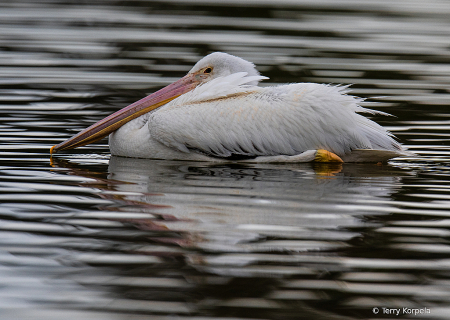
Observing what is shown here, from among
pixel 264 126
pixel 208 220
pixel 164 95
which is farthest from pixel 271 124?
pixel 208 220

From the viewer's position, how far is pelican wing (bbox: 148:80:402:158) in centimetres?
572

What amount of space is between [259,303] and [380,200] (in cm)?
185

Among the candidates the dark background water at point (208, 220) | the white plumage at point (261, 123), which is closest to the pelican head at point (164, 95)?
the dark background water at point (208, 220)

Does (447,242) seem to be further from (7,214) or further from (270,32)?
(270,32)

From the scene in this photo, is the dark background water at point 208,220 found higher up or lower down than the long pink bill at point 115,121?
lower down

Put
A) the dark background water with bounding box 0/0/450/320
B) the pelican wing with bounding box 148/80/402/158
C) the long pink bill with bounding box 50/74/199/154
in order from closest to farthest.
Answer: the dark background water with bounding box 0/0/450/320 < the pelican wing with bounding box 148/80/402/158 < the long pink bill with bounding box 50/74/199/154

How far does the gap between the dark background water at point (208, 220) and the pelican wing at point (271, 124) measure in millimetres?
176

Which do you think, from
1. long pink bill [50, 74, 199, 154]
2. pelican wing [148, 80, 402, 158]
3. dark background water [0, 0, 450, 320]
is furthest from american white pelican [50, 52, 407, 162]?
long pink bill [50, 74, 199, 154]

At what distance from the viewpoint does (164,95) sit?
21.2 feet

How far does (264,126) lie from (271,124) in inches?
2.0

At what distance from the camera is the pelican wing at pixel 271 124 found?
18.8 feet

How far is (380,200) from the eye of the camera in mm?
4816

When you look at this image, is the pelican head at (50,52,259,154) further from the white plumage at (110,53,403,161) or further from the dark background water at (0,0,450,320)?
the white plumage at (110,53,403,161)

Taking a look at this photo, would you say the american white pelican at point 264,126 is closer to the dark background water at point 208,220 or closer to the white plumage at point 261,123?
the white plumage at point 261,123
